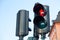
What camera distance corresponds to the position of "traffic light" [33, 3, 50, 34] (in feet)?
12.3

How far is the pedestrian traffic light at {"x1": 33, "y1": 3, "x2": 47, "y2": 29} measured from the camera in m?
3.79

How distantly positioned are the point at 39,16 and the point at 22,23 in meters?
0.39

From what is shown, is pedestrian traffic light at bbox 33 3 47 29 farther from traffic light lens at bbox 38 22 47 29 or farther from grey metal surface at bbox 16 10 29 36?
grey metal surface at bbox 16 10 29 36

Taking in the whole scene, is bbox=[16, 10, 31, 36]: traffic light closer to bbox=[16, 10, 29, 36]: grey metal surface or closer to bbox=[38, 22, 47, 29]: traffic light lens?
bbox=[16, 10, 29, 36]: grey metal surface

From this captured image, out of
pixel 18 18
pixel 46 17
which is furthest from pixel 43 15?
pixel 18 18

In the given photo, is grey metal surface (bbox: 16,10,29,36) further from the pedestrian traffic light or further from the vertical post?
the pedestrian traffic light

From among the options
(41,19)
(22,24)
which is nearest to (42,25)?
(41,19)

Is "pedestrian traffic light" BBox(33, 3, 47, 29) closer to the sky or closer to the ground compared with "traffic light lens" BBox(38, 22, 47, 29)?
closer to the sky

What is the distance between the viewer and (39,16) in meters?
3.84

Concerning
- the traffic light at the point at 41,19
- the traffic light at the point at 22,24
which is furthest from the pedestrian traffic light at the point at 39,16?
the traffic light at the point at 22,24

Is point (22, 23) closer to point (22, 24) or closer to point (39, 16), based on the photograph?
point (22, 24)

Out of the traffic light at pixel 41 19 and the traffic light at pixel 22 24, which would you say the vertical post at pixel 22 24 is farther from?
the traffic light at pixel 41 19

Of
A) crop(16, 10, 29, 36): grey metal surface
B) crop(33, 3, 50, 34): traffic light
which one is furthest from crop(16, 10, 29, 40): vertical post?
crop(33, 3, 50, 34): traffic light

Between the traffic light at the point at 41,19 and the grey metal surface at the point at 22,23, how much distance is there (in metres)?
0.19
